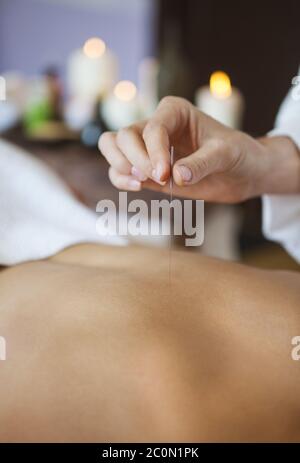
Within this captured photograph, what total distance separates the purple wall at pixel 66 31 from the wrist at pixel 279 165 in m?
2.37

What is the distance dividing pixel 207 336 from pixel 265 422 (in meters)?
0.09

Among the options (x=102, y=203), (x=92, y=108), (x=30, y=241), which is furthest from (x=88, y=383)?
(x=92, y=108)

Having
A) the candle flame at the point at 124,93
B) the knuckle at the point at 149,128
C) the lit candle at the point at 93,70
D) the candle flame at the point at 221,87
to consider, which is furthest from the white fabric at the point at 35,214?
the lit candle at the point at 93,70

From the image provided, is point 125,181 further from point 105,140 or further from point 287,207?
point 287,207

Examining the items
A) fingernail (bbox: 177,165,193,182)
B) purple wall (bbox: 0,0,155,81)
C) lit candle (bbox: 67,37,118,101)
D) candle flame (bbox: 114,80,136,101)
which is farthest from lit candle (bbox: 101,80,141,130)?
purple wall (bbox: 0,0,155,81)

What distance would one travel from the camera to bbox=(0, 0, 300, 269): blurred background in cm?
142

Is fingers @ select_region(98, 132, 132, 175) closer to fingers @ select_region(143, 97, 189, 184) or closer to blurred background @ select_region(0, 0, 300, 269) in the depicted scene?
fingers @ select_region(143, 97, 189, 184)

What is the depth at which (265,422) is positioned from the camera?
1.47ft

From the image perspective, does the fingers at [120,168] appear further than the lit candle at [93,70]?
No

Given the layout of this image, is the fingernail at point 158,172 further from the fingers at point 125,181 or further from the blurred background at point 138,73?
the blurred background at point 138,73

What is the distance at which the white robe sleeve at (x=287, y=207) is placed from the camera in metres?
0.77

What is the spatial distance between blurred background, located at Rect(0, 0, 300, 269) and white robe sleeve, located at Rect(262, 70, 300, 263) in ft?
0.93
